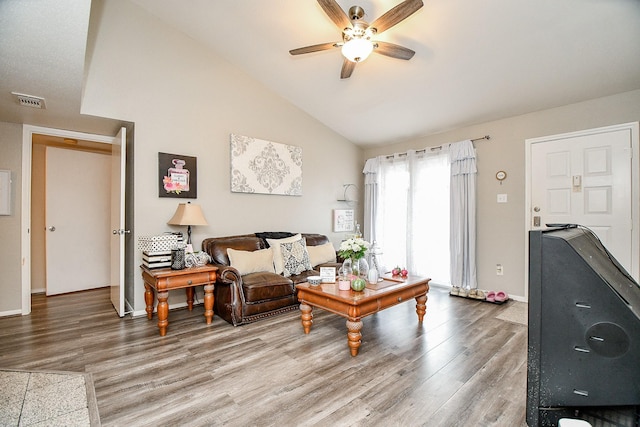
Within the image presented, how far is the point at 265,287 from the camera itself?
3176mm

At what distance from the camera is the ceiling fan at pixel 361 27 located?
214 cm

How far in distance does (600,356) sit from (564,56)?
3007 millimetres

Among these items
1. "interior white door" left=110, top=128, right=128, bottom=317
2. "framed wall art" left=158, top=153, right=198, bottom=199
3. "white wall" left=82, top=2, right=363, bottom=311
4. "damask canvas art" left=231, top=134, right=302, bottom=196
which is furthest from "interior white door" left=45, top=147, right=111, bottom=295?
"damask canvas art" left=231, top=134, right=302, bottom=196

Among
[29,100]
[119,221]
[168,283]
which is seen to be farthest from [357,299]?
[29,100]

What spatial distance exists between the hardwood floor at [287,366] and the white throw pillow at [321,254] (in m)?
0.91

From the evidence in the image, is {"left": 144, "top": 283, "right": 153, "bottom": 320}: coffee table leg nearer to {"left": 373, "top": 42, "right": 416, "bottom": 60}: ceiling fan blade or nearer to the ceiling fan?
the ceiling fan

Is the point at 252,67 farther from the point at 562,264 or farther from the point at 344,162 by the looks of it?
the point at 562,264

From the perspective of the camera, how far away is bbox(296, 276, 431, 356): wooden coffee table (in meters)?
2.36

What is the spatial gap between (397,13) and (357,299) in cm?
220

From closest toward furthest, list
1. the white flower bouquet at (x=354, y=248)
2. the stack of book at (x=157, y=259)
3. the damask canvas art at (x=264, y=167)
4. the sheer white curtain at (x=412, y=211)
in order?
the white flower bouquet at (x=354, y=248), the stack of book at (x=157, y=259), the damask canvas art at (x=264, y=167), the sheer white curtain at (x=412, y=211)

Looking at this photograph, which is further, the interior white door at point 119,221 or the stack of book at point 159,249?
the interior white door at point 119,221

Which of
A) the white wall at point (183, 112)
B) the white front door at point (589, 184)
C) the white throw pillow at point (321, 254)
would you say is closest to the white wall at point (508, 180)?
the white front door at point (589, 184)

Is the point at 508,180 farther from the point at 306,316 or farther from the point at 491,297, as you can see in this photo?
the point at 306,316

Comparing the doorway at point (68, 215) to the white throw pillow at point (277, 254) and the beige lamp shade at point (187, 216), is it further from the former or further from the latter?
the white throw pillow at point (277, 254)
